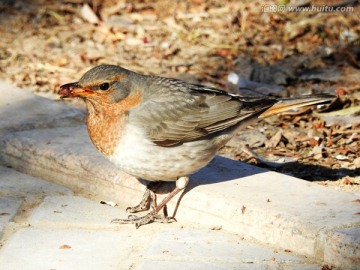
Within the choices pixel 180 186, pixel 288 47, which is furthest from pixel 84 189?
pixel 288 47

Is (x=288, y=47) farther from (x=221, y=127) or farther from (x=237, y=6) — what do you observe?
(x=221, y=127)

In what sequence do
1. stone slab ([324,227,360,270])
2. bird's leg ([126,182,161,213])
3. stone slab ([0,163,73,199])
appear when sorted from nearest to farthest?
stone slab ([324,227,360,270]), bird's leg ([126,182,161,213]), stone slab ([0,163,73,199])

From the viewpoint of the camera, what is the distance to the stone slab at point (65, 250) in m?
4.45

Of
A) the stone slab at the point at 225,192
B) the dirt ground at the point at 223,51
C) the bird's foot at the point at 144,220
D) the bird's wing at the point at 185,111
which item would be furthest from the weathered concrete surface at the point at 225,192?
the dirt ground at the point at 223,51

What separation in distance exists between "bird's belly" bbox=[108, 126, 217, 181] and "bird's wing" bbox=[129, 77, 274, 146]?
5cm

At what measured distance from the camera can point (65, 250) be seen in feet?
15.2

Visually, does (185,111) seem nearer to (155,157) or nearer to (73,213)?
(155,157)

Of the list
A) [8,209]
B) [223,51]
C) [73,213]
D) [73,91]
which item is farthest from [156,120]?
[223,51]

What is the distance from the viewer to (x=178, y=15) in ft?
29.7

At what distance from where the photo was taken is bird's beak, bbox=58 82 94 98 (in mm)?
4906

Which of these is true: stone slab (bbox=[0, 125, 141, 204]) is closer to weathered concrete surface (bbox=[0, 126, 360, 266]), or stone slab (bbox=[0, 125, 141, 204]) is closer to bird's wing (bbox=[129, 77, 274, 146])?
weathered concrete surface (bbox=[0, 126, 360, 266])

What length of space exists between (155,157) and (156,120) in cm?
28

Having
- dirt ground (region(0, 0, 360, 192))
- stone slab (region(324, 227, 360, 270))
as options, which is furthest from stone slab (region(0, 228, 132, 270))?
dirt ground (region(0, 0, 360, 192))

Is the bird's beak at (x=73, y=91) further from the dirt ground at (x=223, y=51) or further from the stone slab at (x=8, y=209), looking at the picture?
the dirt ground at (x=223, y=51)
